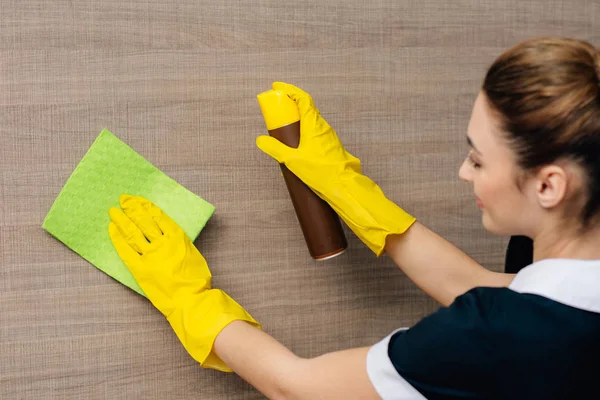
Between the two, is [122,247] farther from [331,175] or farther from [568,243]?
[568,243]

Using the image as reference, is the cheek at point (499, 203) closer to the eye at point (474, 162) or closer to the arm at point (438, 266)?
the eye at point (474, 162)

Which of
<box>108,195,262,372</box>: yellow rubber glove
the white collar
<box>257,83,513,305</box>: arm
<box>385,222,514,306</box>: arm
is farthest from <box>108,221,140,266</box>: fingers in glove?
the white collar

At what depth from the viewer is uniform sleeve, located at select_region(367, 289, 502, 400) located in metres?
0.62

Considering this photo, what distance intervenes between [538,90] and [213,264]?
1.62 ft

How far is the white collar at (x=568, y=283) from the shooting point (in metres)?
0.62

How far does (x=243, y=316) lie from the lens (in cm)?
82

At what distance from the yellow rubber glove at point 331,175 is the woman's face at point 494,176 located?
156mm

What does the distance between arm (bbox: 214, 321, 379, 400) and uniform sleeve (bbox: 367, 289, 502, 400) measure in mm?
29

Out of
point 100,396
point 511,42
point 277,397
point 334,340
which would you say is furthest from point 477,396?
point 511,42

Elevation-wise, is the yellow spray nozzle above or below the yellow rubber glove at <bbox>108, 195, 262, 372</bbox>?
above

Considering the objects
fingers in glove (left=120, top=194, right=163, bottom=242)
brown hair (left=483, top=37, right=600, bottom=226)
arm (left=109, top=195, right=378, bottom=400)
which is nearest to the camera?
brown hair (left=483, top=37, right=600, bottom=226)

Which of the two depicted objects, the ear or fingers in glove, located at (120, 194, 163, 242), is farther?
fingers in glove, located at (120, 194, 163, 242)

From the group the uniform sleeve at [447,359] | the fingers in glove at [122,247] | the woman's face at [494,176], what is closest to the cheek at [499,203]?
the woman's face at [494,176]

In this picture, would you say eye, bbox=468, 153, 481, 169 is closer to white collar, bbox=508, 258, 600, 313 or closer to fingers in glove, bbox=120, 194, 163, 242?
white collar, bbox=508, 258, 600, 313
